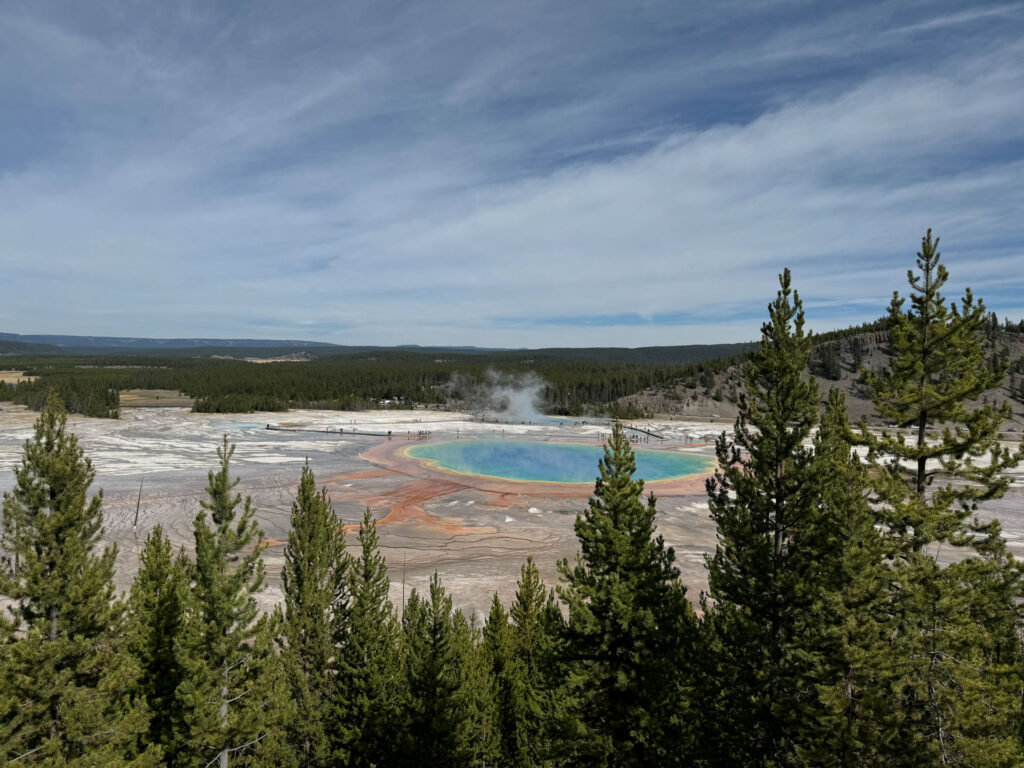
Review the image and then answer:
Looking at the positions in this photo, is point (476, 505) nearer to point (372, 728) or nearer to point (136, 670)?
point (372, 728)

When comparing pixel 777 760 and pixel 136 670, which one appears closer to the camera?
pixel 777 760

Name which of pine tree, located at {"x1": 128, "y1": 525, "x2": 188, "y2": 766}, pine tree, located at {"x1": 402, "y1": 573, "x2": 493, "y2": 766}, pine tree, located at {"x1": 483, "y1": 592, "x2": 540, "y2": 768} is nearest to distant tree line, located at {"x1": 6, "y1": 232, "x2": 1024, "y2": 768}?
pine tree, located at {"x1": 128, "y1": 525, "x2": 188, "y2": 766}

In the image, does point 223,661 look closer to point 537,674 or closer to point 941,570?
Result: point 537,674

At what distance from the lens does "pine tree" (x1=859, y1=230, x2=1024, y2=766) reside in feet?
32.3

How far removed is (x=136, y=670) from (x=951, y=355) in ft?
63.5

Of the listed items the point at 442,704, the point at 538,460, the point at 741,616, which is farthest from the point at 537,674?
the point at 538,460

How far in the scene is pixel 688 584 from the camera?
2881 cm

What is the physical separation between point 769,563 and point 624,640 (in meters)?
3.67

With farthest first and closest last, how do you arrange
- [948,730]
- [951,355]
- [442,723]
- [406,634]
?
[406,634] → [442,723] → [951,355] → [948,730]

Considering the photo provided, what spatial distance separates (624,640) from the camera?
41.8 feet

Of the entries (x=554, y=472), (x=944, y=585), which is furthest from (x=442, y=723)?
(x=554, y=472)

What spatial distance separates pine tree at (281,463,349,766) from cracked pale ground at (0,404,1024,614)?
30.9ft

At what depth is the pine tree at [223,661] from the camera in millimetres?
12297

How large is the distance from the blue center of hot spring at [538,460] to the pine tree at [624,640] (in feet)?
141
